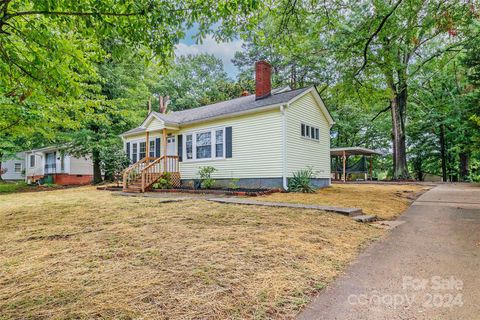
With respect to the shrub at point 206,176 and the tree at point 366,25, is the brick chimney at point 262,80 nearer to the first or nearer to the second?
the shrub at point 206,176

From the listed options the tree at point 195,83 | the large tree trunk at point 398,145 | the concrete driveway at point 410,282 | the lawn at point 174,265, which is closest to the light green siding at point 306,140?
the lawn at point 174,265

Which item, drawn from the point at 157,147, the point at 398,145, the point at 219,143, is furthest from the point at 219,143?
the point at 398,145

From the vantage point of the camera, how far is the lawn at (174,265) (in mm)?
1916

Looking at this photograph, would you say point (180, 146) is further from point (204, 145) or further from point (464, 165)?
point (464, 165)

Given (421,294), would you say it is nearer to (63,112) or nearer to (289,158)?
(289,158)

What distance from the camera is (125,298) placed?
6.56 feet

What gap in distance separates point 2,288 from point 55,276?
364 mm

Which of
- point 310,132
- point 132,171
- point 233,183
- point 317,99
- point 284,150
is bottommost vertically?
point 233,183

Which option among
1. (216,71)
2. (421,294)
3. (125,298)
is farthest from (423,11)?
(216,71)

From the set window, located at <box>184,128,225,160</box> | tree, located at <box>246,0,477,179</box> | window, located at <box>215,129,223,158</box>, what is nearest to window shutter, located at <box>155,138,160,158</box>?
window, located at <box>184,128,225,160</box>

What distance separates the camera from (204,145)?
12711 millimetres

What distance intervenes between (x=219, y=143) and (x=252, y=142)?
70.0 inches

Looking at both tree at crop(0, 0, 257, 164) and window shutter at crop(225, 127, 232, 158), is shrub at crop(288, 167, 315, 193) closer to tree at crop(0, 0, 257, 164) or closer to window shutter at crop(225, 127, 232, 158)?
window shutter at crop(225, 127, 232, 158)

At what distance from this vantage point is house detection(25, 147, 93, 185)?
74.0 ft
